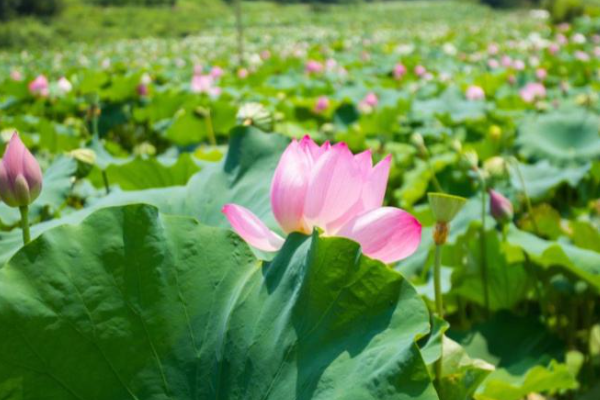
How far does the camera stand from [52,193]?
3.72 feet

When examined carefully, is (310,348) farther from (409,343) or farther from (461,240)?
(461,240)

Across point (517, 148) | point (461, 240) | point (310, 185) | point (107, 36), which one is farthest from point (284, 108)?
point (107, 36)


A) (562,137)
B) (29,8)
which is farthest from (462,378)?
(29,8)

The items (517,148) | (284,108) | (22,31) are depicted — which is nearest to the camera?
(517,148)

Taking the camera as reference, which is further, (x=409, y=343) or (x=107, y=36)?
(x=107, y=36)

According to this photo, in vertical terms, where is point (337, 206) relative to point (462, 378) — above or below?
above

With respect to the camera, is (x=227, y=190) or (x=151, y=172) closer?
(x=227, y=190)

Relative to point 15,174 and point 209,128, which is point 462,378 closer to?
point 15,174

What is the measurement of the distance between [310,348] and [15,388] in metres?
0.23

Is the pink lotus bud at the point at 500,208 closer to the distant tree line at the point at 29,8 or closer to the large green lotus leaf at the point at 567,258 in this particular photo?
the large green lotus leaf at the point at 567,258

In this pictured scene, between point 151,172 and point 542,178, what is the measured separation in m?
1.06

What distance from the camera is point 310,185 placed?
0.60 m

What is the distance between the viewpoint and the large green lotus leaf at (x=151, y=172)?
4.54 ft

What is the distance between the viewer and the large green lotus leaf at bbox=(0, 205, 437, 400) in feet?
1.69
